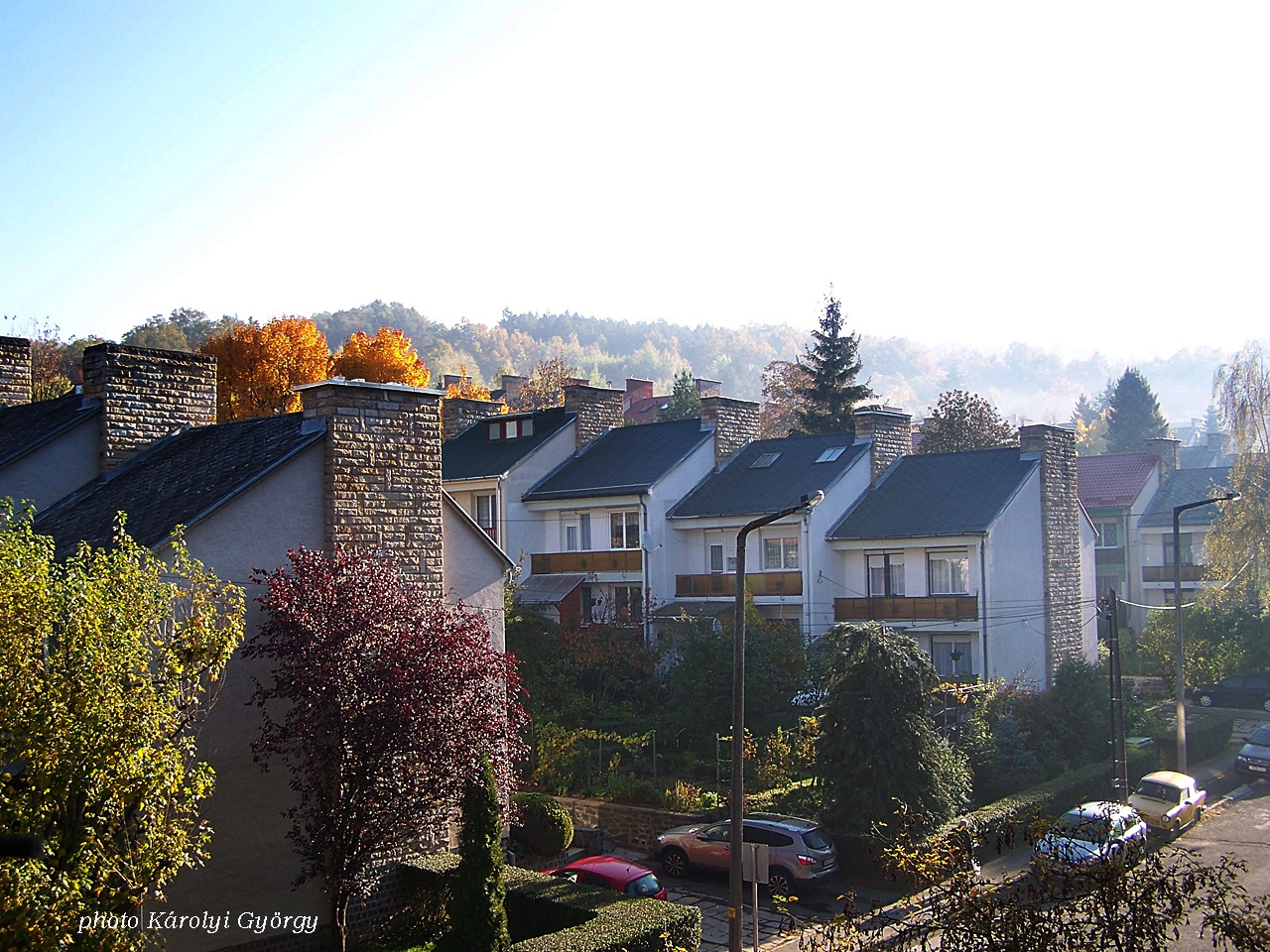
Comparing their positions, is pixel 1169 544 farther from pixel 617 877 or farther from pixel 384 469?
pixel 384 469

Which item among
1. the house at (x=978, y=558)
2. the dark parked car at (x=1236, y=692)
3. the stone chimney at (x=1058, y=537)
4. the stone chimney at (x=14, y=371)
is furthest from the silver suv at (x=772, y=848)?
the dark parked car at (x=1236, y=692)

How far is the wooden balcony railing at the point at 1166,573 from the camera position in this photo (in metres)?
54.0

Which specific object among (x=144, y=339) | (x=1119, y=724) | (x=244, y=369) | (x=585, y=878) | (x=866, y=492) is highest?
(x=144, y=339)

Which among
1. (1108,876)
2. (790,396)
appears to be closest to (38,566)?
(1108,876)

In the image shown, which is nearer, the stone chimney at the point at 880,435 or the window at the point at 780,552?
the window at the point at 780,552

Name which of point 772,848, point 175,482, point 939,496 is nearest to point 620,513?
point 939,496

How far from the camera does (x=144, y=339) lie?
67250mm

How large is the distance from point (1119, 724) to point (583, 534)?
19363 millimetres

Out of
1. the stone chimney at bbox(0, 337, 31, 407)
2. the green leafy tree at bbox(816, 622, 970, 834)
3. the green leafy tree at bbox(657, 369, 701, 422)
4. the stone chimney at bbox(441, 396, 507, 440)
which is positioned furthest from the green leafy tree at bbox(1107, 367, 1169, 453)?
the stone chimney at bbox(0, 337, 31, 407)

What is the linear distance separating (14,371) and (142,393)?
6351 millimetres

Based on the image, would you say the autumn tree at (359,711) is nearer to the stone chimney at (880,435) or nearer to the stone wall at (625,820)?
the stone wall at (625,820)

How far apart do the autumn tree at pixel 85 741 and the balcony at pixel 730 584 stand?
84.3 feet

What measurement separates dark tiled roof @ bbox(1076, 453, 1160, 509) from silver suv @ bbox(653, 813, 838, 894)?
133ft

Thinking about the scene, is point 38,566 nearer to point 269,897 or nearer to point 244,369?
point 269,897
